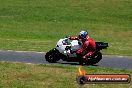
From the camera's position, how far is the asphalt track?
20875 mm

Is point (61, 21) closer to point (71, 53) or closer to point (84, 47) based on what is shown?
point (71, 53)

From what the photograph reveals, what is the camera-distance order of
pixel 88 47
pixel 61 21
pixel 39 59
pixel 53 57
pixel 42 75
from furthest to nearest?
pixel 61 21
pixel 39 59
pixel 53 57
pixel 88 47
pixel 42 75

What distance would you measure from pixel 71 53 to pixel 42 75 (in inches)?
164

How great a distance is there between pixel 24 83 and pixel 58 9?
111ft

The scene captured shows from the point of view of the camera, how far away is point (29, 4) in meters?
50.8

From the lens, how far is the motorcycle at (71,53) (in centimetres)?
2052

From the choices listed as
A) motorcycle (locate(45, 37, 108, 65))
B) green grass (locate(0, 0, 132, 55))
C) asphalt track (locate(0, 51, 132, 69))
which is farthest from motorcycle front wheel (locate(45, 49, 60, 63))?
green grass (locate(0, 0, 132, 55))

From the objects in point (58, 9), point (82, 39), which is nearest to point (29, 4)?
point (58, 9)

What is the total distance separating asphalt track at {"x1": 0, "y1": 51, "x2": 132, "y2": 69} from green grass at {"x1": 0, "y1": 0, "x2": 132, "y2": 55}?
7.79 ft

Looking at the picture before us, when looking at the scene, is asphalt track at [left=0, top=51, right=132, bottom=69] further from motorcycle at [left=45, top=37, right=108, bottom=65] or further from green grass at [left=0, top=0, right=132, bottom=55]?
green grass at [left=0, top=0, right=132, bottom=55]

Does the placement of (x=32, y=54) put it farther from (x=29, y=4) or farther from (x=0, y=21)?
(x=29, y=4)

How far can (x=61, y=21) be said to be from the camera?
43281 millimetres

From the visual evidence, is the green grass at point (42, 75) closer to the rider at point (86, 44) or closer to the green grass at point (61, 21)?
the rider at point (86, 44)

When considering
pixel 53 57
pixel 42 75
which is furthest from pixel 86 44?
pixel 42 75
